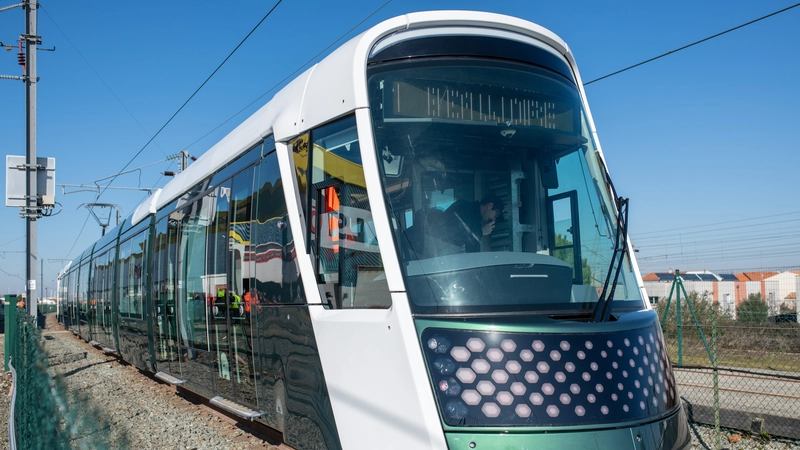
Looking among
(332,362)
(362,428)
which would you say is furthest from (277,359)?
(362,428)

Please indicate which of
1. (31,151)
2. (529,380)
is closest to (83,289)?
(31,151)

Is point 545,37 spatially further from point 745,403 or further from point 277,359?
point 745,403

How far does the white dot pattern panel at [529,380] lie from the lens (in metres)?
3.23

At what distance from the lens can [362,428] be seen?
3.64 m

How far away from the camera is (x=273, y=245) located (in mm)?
4961

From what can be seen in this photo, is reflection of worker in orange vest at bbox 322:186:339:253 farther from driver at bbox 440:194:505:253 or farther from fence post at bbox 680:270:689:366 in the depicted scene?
fence post at bbox 680:270:689:366

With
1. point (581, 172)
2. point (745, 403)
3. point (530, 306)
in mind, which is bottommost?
point (745, 403)

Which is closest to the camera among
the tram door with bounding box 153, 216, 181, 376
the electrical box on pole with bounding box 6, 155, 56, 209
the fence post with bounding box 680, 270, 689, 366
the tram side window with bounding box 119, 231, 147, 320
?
the tram door with bounding box 153, 216, 181, 376

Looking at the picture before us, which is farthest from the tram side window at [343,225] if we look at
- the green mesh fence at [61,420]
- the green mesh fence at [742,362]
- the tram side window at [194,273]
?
the green mesh fence at [742,362]

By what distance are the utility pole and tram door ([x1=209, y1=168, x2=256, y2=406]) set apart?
10.4 metres

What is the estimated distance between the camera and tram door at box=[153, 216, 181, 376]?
8.80 meters

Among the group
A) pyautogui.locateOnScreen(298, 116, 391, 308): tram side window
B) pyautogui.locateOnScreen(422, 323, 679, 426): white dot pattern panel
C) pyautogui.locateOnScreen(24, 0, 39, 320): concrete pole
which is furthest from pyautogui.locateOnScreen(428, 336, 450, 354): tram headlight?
pyautogui.locateOnScreen(24, 0, 39, 320): concrete pole

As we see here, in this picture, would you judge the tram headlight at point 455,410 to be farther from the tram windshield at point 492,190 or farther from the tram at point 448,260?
the tram windshield at point 492,190

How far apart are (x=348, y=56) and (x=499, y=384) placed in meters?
2.13
